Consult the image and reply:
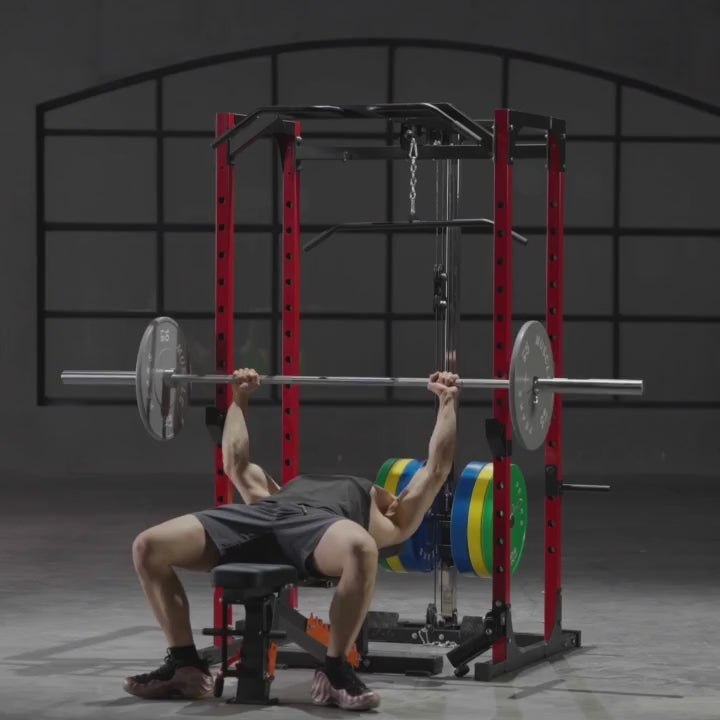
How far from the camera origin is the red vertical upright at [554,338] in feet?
19.6

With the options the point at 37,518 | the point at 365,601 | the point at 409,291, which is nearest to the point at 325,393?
the point at 409,291

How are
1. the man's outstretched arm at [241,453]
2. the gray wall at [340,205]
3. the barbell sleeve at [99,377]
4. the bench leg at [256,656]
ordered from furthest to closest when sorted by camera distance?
the gray wall at [340,205] < the barbell sleeve at [99,377] < the man's outstretched arm at [241,453] < the bench leg at [256,656]

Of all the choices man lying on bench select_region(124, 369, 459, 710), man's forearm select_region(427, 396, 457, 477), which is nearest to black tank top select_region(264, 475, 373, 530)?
man lying on bench select_region(124, 369, 459, 710)

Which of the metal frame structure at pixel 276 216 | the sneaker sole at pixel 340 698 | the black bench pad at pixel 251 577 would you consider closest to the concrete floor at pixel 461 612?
the sneaker sole at pixel 340 698

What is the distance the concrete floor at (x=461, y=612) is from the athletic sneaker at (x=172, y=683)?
0.16 ft

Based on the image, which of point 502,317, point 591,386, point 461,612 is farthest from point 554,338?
point 461,612

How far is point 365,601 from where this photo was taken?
4.99 meters

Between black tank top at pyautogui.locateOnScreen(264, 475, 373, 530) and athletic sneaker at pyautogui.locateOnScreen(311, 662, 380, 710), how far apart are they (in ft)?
1.62

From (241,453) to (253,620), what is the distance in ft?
2.55

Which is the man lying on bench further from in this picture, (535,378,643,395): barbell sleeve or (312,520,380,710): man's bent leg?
(535,378,643,395): barbell sleeve

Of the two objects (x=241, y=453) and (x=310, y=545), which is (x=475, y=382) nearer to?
(x=310, y=545)

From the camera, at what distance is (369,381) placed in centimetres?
550

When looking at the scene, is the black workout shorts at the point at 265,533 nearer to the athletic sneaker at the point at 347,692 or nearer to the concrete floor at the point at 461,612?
the athletic sneaker at the point at 347,692

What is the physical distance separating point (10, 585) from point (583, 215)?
22.7 ft
